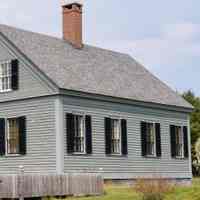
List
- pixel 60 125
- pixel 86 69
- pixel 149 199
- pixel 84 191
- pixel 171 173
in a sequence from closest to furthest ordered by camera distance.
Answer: pixel 149 199, pixel 84 191, pixel 60 125, pixel 86 69, pixel 171 173

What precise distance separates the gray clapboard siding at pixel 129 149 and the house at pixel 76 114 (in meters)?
0.05

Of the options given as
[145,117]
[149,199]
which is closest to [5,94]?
[145,117]

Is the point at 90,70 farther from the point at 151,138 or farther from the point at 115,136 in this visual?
the point at 151,138

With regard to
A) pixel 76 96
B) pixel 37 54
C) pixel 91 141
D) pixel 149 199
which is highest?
pixel 37 54

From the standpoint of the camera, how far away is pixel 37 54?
3198 centimetres

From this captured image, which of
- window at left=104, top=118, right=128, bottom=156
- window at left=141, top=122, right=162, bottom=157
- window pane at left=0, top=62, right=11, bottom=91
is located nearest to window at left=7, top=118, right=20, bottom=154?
window pane at left=0, top=62, right=11, bottom=91

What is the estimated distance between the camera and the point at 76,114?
30.6 m

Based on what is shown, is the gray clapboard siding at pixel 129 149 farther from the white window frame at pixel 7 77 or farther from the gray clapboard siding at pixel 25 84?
the white window frame at pixel 7 77

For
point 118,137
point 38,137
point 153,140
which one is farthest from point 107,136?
point 153,140

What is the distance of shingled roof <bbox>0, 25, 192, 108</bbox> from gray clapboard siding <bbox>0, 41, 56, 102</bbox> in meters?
0.59

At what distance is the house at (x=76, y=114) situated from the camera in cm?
3017

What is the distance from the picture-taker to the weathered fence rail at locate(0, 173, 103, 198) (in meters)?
22.8

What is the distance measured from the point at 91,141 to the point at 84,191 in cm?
590

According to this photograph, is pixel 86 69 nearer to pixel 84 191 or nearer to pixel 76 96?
pixel 76 96
